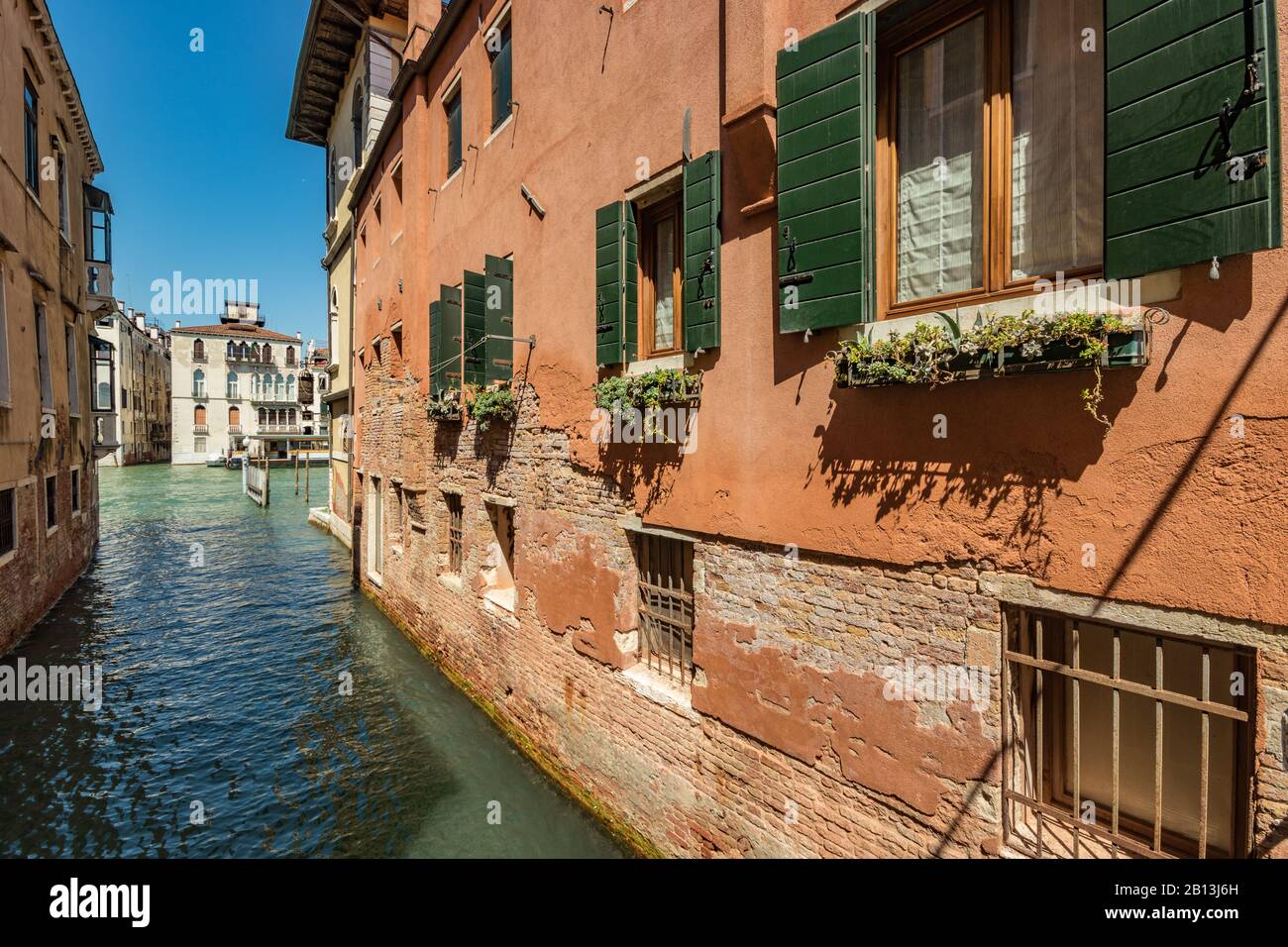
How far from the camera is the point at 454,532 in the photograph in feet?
29.6

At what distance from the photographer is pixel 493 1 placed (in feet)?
24.6

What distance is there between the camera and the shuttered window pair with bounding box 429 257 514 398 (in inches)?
280

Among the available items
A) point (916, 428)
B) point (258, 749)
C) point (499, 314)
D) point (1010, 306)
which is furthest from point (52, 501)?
point (1010, 306)

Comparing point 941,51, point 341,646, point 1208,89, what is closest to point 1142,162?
point 1208,89

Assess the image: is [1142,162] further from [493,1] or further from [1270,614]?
[493,1]

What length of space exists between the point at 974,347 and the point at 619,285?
3.06 metres

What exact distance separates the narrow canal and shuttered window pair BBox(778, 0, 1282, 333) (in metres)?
5.05

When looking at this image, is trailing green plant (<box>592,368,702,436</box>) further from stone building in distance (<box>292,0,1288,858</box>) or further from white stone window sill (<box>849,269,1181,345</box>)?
white stone window sill (<box>849,269,1181,345</box>)

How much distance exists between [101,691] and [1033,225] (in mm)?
11346

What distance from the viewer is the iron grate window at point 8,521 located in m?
8.60

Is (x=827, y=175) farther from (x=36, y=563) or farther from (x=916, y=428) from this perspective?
(x=36, y=563)

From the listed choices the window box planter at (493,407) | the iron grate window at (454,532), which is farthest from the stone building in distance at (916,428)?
the iron grate window at (454,532)

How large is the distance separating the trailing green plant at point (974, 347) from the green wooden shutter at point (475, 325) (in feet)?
17.0
